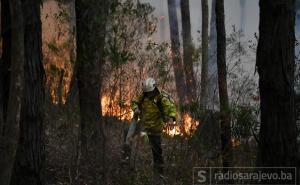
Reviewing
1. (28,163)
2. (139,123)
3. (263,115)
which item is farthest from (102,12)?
(263,115)

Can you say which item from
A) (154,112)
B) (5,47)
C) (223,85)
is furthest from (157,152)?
(5,47)

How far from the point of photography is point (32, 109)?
7.48 m

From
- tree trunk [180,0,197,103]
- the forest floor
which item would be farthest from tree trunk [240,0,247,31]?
the forest floor

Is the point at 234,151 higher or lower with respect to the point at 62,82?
lower

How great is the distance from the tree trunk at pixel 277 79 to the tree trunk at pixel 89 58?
399 centimetres

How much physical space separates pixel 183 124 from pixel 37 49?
3.72 m

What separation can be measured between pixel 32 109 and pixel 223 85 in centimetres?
304

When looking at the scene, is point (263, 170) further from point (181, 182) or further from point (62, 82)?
point (62, 82)

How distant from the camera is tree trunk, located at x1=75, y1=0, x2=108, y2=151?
9.93 meters

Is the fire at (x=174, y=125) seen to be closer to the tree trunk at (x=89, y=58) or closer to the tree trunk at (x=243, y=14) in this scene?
the tree trunk at (x=89, y=58)

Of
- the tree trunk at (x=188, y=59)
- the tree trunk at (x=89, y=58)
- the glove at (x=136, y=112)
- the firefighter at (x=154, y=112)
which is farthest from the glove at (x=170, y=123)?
the tree trunk at (x=188, y=59)

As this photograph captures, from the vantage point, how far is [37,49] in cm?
742

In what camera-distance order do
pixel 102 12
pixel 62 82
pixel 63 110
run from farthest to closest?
pixel 62 82
pixel 63 110
pixel 102 12

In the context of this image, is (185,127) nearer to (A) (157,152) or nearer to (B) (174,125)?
(B) (174,125)
